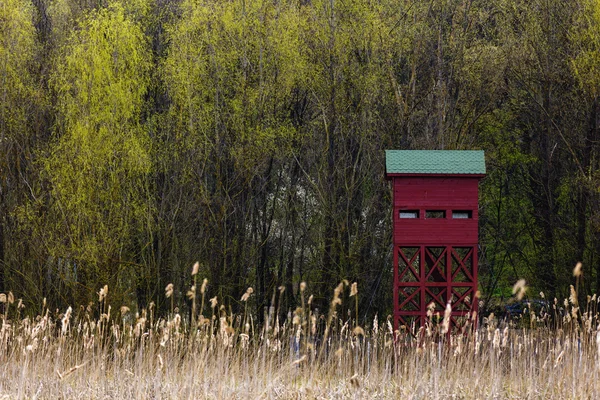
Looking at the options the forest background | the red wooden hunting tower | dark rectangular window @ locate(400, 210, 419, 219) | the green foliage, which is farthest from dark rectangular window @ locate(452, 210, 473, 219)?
the green foliage

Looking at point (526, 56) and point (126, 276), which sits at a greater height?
point (526, 56)

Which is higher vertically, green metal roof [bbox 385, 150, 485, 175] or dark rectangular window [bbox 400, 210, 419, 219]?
green metal roof [bbox 385, 150, 485, 175]

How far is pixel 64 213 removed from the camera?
57.9 feet

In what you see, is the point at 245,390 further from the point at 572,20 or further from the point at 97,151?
the point at 572,20

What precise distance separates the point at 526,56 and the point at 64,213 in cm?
1101

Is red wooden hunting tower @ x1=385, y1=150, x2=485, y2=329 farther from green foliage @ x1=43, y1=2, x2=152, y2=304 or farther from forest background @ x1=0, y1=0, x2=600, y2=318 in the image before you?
green foliage @ x1=43, y1=2, x2=152, y2=304

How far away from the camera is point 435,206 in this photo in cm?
1493

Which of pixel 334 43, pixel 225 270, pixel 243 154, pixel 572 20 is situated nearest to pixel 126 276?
pixel 225 270

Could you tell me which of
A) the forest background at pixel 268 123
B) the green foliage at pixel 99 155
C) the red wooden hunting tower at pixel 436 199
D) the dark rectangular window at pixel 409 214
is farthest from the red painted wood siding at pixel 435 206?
the green foliage at pixel 99 155

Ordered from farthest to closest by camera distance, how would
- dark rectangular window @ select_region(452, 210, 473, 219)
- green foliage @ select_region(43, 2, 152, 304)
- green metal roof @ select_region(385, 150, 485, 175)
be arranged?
green foliage @ select_region(43, 2, 152, 304), dark rectangular window @ select_region(452, 210, 473, 219), green metal roof @ select_region(385, 150, 485, 175)

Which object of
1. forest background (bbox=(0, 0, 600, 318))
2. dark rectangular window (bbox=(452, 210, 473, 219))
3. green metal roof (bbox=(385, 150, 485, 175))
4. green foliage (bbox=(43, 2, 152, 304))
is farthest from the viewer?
forest background (bbox=(0, 0, 600, 318))

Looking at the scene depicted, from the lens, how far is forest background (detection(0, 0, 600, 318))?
61.0ft

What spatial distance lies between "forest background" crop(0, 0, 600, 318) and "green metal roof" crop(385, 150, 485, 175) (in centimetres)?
407

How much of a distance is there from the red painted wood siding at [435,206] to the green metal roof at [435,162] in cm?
17
